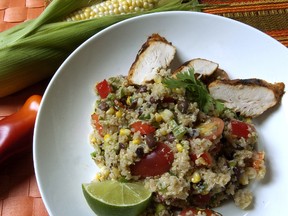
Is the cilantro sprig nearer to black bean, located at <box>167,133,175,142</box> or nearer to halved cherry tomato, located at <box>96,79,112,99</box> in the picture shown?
black bean, located at <box>167,133,175,142</box>

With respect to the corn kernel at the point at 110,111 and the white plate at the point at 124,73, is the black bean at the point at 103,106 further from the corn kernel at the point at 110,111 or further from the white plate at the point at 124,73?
the white plate at the point at 124,73

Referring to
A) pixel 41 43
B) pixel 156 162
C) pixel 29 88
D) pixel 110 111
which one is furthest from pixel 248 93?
pixel 29 88

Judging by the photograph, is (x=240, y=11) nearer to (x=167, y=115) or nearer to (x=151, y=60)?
(x=151, y=60)

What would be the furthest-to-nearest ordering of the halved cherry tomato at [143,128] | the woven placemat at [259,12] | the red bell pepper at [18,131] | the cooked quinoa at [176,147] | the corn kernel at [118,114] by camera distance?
the woven placemat at [259,12] < the red bell pepper at [18,131] < the corn kernel at [118,114] < the halved cherry tomato at [143,128] < the cooked quinoa at [176,147]

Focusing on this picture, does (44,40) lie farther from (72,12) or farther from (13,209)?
(13,209)

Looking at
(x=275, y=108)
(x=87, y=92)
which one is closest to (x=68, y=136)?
(x=87, y=92)

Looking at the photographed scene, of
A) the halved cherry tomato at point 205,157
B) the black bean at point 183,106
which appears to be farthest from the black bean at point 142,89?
the halved cherry tomato at point 205,157

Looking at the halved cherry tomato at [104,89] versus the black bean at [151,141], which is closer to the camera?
the black bean at [151,141]
